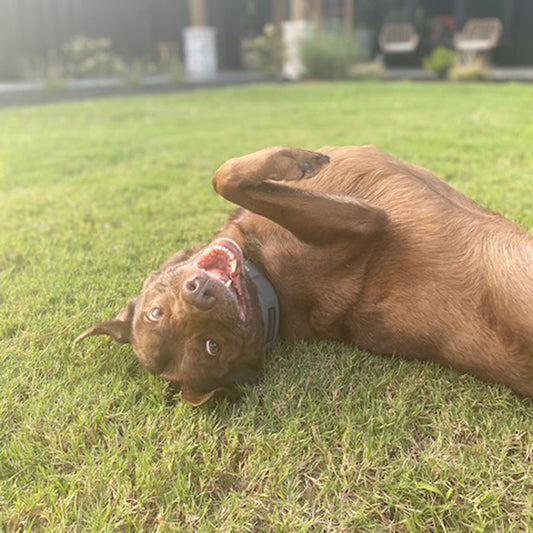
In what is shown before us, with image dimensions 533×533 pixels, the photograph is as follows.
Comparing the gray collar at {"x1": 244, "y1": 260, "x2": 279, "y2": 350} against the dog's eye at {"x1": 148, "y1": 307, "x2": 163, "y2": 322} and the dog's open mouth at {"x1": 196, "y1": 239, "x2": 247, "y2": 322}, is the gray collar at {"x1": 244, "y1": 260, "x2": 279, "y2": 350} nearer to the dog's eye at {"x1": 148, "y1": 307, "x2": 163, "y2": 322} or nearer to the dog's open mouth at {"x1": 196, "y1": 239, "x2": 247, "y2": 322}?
the dog's open mouth at {"x1": 196, "y1": 239, "x2": 247, "y2": 322}

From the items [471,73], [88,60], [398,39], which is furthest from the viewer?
[398,39]

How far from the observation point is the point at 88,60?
1546cm

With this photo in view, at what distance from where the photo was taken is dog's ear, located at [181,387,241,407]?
206cm

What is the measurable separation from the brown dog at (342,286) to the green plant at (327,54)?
12824mm

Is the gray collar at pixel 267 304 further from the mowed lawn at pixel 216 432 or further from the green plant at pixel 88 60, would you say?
the green plant at pixel 88 60

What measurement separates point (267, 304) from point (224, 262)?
0.28m

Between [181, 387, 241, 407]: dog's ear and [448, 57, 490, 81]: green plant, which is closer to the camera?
[181, 387, 241, 407]: dog's ear

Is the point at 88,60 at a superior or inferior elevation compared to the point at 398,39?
inferior

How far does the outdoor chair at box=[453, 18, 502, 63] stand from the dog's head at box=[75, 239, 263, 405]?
15.1 metres

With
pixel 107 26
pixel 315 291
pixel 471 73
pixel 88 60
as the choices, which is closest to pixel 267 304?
pixel 315 291

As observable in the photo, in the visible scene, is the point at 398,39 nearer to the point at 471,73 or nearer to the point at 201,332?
the point at 471,73

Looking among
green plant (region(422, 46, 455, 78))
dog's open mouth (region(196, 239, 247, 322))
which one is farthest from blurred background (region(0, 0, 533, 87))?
dog's open mouth (region(196, 239, 247, 322))

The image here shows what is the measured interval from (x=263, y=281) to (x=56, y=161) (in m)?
4.36

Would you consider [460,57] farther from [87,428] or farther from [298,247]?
[87,428]
